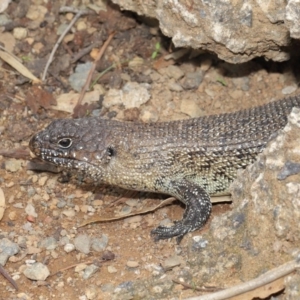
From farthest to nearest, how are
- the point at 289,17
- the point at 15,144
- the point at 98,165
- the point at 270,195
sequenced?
the point at 15,144, the point at 98,165, the point at 289,17, the point at 270,195

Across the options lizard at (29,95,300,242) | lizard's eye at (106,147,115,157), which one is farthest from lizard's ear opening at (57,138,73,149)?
lizard's eye at (106,147,115,157)

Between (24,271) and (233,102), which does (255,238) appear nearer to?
(24,271)

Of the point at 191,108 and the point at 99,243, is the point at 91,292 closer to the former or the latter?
the point at 99,243

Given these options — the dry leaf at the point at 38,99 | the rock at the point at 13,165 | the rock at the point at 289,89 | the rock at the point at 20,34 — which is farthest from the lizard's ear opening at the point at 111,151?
the rock at the point at 20,34

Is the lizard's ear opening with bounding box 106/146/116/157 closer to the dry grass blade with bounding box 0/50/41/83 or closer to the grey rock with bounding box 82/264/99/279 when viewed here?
the grey rock with bounding box 82/264/99/279

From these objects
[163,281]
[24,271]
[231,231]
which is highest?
[231,231]

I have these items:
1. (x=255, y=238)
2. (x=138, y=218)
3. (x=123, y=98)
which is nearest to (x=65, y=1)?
(x=123, y=98)

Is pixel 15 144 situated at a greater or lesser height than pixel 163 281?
lesser
